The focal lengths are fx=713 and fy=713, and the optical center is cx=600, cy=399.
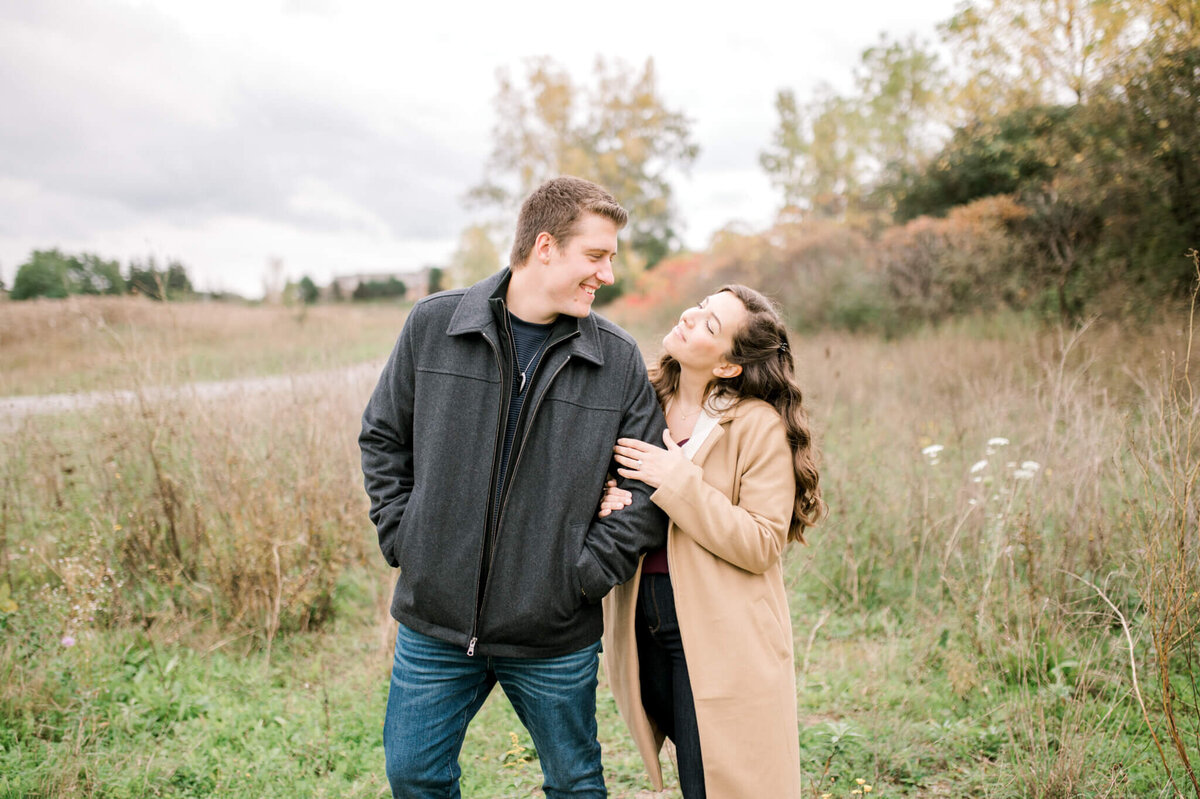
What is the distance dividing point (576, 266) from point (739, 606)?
1.11m

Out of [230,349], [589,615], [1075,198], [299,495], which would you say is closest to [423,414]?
[589,615]

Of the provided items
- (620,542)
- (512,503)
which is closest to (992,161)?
(620,542)

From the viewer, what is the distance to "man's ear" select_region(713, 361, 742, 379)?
2262mm

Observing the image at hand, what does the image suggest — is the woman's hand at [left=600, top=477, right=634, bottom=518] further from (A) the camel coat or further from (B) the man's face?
(B) the man's face

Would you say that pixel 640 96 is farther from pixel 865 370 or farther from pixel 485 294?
pixel 485 294

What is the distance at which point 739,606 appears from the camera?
204cm

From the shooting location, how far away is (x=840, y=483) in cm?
529

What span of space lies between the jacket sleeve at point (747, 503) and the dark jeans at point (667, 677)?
26 cm

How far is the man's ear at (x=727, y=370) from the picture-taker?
2262 mm

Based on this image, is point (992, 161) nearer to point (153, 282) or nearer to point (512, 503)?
point (153, 282)

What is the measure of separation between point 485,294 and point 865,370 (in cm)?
792

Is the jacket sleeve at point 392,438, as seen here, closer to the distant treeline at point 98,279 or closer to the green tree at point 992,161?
the distant treeline at point 98,279

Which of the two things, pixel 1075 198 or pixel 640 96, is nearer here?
pixel 1075 198

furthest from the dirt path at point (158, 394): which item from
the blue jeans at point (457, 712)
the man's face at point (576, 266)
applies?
the man's face at point (576, 266)
